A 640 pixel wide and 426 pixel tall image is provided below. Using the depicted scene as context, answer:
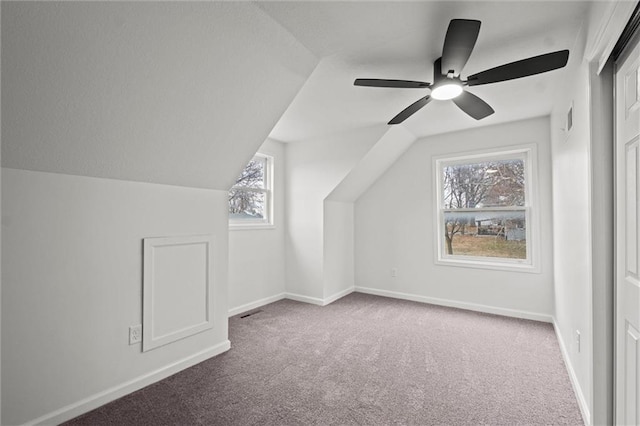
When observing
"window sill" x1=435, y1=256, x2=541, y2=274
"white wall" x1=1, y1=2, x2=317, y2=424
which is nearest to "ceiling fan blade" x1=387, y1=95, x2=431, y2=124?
"white wall" x1=1, y1=2, x2=317, y2=424

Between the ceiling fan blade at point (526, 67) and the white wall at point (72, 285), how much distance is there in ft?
7.76

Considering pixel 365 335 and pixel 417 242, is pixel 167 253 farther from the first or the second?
pixel 417 242

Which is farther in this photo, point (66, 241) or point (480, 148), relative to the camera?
point (480, 148)

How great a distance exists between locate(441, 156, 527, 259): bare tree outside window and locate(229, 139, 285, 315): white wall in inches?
91.1

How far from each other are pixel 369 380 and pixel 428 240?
2.40 m

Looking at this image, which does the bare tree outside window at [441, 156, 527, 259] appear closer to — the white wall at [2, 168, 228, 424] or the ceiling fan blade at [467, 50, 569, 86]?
the ceiling fan blade at [467, 50, 569, 86]

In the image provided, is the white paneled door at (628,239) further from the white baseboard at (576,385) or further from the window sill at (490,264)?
the window sill at (490,264)

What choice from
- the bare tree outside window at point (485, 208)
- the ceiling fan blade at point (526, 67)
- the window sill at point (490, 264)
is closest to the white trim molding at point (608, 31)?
the ceiling fan blade at point (526, 67)

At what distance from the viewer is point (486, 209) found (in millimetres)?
3863

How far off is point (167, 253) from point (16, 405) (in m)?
1.11

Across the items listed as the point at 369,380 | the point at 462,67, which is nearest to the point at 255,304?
the point at 369,380

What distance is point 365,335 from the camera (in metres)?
3.08

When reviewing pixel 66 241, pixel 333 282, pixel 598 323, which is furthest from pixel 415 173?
pixel 66 241

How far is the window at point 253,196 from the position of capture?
3.90 m
